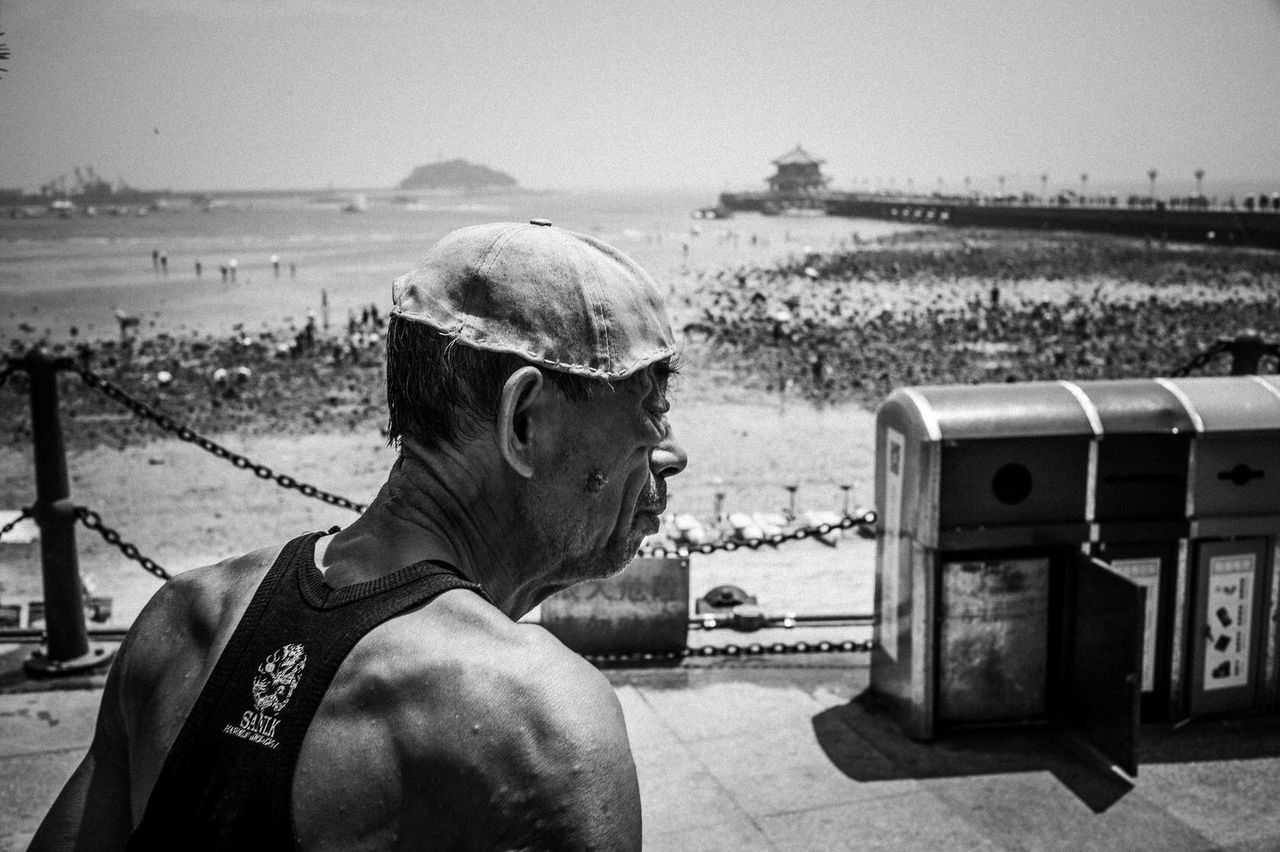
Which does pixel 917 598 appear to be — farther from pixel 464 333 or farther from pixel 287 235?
pixel 287 235

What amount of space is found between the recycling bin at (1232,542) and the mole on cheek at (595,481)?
14.0 ft

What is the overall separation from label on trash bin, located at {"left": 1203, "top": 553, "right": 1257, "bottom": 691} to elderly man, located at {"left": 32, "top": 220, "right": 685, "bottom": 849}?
14.6ft

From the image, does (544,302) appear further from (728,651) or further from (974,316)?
(974,316)

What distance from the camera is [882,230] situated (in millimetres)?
111812

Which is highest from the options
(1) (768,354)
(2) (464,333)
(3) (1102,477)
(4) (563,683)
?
(2) (464,333)

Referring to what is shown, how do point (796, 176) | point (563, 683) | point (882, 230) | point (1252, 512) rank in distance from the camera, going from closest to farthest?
point (563, 683), point (1252, 512), point (882, 230), point (796, 176)

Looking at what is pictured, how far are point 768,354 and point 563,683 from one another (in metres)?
28.2

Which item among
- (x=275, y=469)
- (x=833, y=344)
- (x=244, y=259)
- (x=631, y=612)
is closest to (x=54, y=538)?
(x=631, y=612)

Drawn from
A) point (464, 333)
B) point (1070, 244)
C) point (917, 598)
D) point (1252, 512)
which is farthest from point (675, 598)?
point (1070, 244)

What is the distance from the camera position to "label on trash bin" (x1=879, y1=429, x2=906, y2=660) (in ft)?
16.8

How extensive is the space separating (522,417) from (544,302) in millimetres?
148

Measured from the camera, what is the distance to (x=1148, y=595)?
5.18m

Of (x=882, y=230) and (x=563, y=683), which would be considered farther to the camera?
(x=882, y=230)

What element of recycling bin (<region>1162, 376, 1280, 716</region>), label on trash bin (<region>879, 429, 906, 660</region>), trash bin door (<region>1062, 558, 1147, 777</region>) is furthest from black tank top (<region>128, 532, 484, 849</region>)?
recycling bin (<region>1162, 376, 1280, 716</region>)
